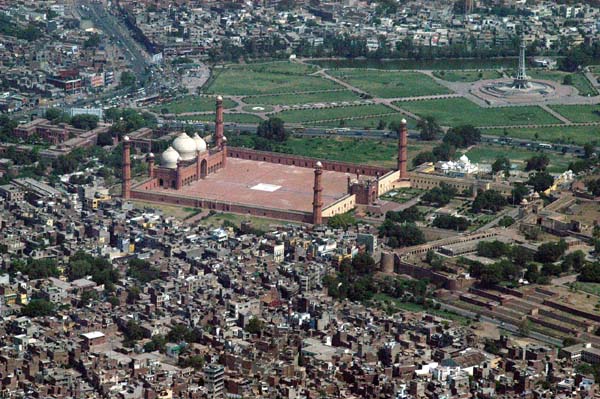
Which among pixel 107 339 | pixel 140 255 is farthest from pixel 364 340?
pixel 140 255

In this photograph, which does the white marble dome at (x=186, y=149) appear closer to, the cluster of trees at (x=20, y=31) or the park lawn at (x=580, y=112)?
the park lawn at (x=580, y=112)

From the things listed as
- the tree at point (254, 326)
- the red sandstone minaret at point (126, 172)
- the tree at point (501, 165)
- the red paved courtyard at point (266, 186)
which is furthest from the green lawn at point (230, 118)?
the tree at point (254, 326)

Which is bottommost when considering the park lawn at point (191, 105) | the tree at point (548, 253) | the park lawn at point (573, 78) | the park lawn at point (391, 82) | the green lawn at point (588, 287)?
the park lawn at point (391, 82)

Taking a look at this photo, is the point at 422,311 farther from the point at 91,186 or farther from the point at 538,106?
the point at 538,106

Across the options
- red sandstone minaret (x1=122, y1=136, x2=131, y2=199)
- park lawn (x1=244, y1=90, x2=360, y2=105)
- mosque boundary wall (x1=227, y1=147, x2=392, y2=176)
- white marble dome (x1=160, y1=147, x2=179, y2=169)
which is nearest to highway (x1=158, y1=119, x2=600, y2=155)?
mosque boundary wall (x1=227, y1=147, x2=392, y2=176)

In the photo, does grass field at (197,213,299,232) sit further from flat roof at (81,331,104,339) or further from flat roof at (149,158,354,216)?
flat roof at (81,331,104,339)
